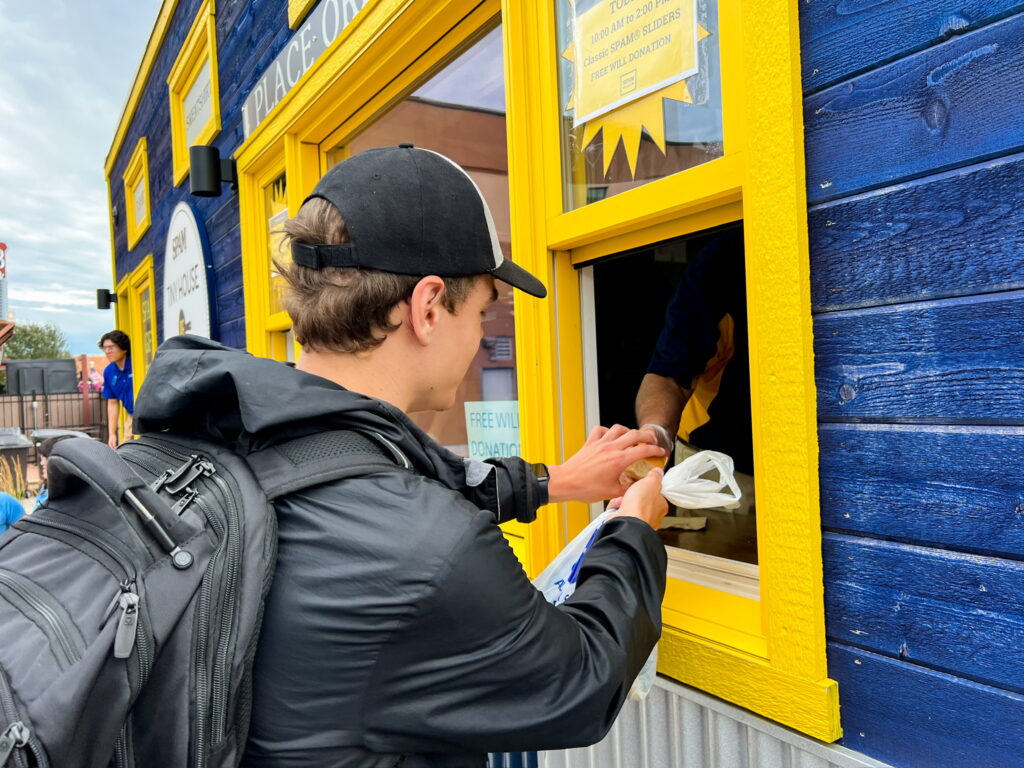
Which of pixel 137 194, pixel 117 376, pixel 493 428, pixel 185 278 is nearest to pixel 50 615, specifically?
pixel 493 428

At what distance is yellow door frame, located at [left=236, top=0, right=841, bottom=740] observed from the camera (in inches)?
53.4

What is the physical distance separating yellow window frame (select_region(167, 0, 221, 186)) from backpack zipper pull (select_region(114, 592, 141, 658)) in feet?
14.8

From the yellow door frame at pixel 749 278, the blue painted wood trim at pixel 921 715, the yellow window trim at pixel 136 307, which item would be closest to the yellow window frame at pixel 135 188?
the yellow window trim at pixel 136 307

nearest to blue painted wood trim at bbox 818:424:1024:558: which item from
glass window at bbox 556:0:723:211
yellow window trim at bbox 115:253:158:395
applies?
glass window at bbox 556:0:723:211

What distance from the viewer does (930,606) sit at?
48.1 inches

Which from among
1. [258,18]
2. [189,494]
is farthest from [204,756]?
[258,18]

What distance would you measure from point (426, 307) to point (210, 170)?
380 cm

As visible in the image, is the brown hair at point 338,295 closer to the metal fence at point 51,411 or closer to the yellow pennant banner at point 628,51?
the yellow pennant banner at point 628,51

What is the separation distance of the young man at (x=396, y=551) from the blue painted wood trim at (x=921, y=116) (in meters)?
0.63

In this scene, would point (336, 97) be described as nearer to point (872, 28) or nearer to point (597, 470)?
point (597, 470)

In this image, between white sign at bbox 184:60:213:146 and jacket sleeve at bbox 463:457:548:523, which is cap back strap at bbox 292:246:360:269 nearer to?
jacket sleeve at bbox 463:457:548:523

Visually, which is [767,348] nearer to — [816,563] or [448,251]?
[816,563]

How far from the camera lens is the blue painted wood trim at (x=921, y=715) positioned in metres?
1.15

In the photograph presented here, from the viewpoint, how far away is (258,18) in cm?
391
